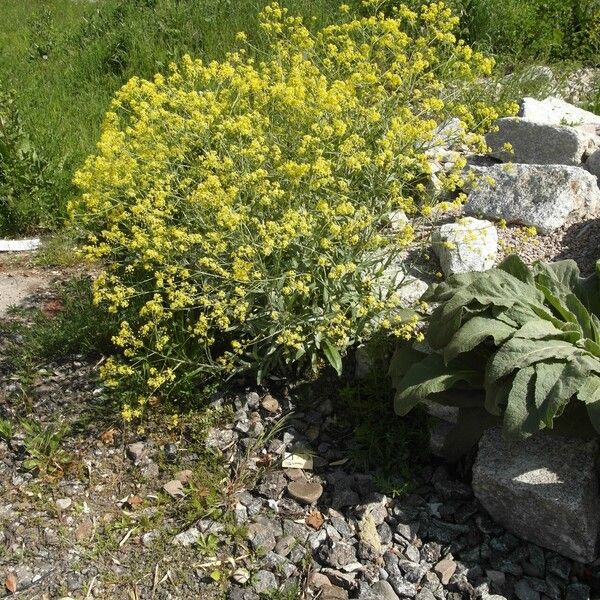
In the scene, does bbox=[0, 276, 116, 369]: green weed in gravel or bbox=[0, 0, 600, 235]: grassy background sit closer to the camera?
bbox=[0, 276, 116, 369]: green weed in gravel

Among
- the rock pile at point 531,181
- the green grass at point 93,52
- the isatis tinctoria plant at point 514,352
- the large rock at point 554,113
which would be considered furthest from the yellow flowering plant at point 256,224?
the green grass at point 93,52

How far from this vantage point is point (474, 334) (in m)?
3.47

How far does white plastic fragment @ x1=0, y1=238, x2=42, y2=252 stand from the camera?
5.71m

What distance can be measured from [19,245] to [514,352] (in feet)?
12.0

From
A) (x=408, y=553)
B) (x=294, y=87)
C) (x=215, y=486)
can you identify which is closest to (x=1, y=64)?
(x=294, y=87)

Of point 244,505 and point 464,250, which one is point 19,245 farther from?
point 464,250

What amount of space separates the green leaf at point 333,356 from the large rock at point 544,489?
2.46 feet

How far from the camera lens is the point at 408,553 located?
3611mm

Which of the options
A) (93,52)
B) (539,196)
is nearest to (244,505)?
(539,196)

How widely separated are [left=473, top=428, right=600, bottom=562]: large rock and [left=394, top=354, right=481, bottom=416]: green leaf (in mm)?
327

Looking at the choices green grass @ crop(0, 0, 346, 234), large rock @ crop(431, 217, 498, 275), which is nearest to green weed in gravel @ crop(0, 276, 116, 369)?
green grass @ crop(0, 0, 346, 234)

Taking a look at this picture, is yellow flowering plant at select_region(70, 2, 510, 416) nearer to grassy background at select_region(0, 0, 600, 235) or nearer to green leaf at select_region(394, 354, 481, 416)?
green leaf at select_region(394, 354, 481, 416)

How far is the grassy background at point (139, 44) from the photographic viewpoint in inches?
268

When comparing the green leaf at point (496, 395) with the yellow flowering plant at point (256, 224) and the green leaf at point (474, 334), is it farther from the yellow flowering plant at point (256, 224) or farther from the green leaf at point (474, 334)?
the yellow flowering plant at point (256, 224)
